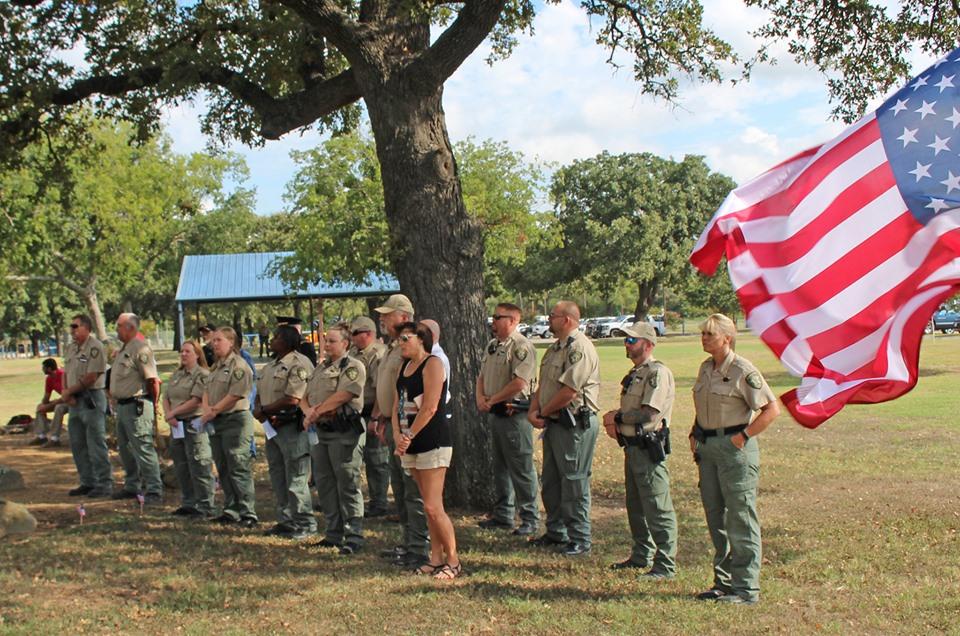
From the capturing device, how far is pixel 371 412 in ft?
29.8

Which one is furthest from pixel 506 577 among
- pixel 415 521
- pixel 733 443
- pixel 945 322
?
pixel 945 322

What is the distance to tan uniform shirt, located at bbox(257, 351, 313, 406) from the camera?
8492 millimetres

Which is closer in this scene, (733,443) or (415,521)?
(733,443)

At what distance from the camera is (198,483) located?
31.8ft

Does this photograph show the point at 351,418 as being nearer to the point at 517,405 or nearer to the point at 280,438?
the point at 280,438

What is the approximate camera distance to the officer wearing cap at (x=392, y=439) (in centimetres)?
750

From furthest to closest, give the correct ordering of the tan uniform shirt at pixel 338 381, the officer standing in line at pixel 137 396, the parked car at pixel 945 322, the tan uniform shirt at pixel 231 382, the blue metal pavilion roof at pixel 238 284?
the parked car at pixel 945 322 → the blue metal pavilion roof at pixel 238 284 → the officer standing in line at pixel 137 396 → the tan uniform shirt at pixel 231 382 → the tan uniform shirt at pixel 338 381

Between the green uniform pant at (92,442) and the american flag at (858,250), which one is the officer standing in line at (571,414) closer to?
the american flag at (858,250)

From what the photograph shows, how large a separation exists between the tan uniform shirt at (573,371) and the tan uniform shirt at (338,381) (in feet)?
5.02

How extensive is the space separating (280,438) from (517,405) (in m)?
2.15

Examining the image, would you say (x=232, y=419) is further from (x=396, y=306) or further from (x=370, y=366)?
(x=396, y=306)

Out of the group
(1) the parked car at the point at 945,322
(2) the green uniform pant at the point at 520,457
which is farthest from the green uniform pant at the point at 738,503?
(1) the parked car at the point at 945,322

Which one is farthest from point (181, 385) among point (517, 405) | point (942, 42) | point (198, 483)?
point (942, 42)

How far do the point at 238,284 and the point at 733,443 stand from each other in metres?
30.3
